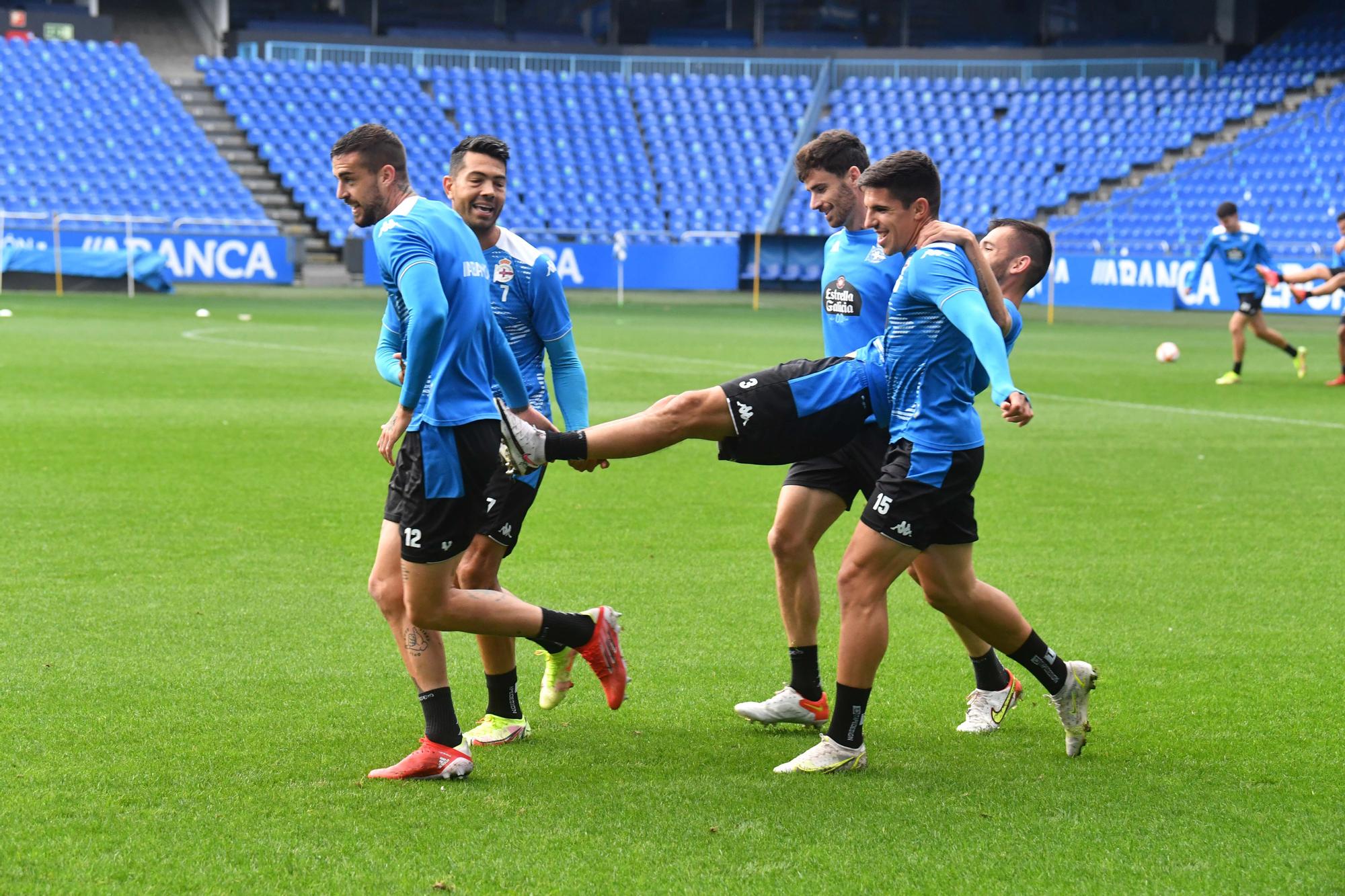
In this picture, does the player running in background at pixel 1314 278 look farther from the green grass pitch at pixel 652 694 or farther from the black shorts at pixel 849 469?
the black shorts at pixel 849 469

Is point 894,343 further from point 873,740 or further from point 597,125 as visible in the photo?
point 597,125

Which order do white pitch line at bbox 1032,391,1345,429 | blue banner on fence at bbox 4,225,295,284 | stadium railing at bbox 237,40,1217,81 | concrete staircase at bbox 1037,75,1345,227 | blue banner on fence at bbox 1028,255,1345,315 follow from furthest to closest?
stadium railing at bbox 237,40,1217,81
concrete staircase at bbox 1037,75,1345,227
blue banner on fence at bbox 4,225,295,284
blue banner on fence at bbox 1028,255,1345,315
white pitch line at bbox 1032,391,1345,429

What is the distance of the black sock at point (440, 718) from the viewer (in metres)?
4.60

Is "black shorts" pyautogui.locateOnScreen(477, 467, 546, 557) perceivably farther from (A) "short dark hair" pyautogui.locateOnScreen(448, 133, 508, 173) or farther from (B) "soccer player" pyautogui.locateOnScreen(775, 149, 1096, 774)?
(B) "soccer player" pyautogui.locateOnScreen(775, 149, 1096, 774)

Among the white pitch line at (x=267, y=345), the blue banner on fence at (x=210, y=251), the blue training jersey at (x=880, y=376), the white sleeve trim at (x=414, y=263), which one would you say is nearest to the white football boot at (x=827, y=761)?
the blue training jersey at (x=880, y=376)

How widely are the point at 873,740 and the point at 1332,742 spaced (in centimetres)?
150

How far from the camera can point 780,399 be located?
4.82 meters

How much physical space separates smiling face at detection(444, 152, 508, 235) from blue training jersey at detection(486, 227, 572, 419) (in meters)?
0.19

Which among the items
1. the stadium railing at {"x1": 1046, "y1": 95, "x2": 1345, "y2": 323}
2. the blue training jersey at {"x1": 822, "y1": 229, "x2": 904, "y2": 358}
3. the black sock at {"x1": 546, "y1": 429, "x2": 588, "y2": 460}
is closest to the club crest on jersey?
the blue training jersey at {"x1": 822, "y1": 229, "x2": 904, "y2": 358}

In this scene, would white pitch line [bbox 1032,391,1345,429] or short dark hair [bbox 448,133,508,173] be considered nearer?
short dark hair [bbox 448,133,508,173]

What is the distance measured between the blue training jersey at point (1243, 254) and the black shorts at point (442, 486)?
609 inches

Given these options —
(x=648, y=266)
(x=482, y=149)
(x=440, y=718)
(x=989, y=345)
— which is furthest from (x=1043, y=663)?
(x=648, y=266)

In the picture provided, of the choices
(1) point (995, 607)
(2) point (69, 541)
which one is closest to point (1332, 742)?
(1) point (995, 607)

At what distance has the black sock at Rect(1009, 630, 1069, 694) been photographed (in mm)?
4914
